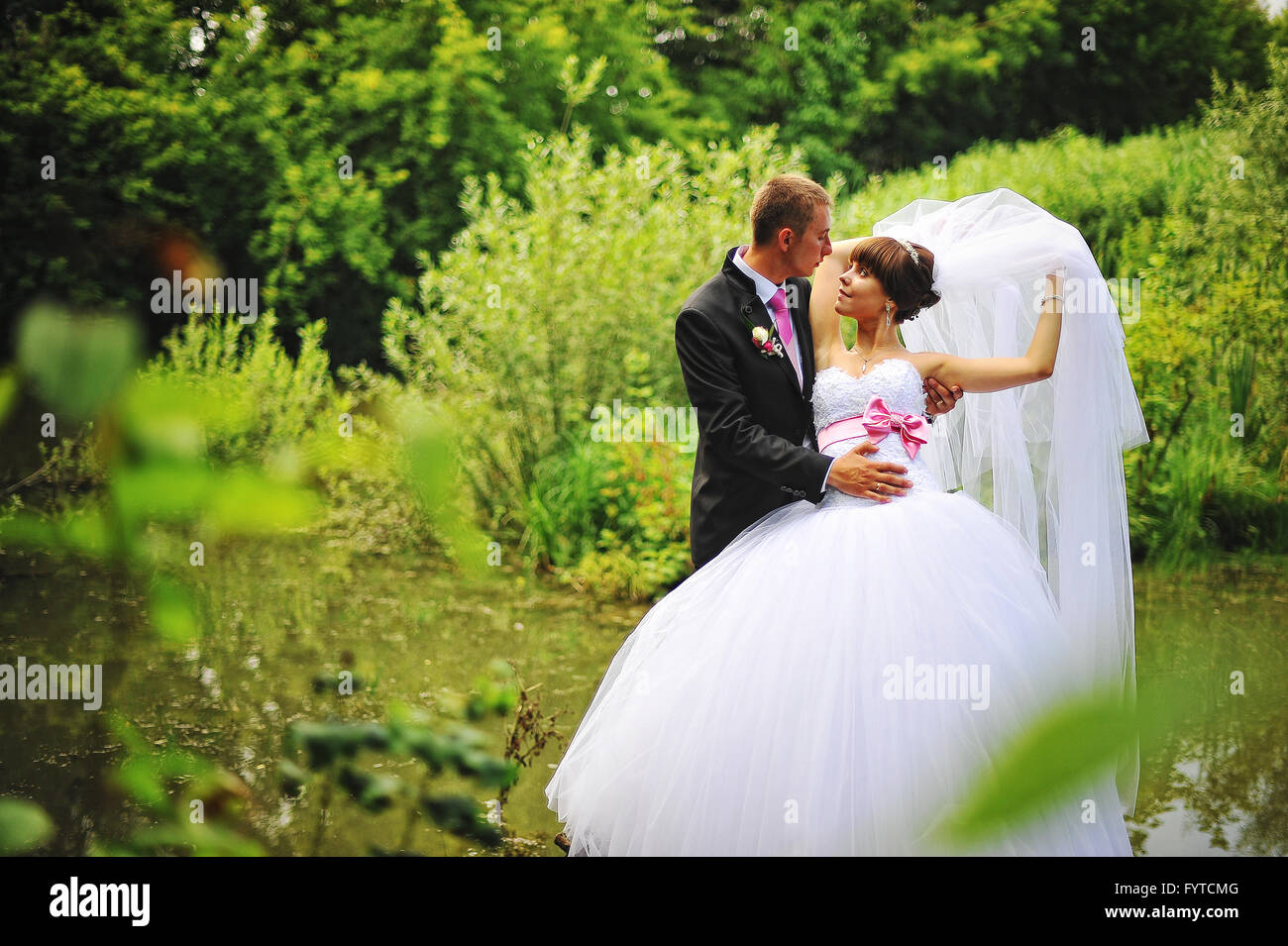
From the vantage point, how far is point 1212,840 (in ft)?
11.3

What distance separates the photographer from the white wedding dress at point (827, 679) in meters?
2.46

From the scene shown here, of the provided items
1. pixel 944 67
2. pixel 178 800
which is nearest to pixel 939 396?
pixel 178 800

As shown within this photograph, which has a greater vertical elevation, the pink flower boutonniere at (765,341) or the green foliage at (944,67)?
the green foliage at (944,67)

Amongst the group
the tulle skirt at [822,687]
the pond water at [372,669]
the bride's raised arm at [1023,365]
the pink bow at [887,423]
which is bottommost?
the pond water at [372,669]

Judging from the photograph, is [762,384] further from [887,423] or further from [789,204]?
[789,204]

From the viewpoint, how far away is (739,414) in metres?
2.91

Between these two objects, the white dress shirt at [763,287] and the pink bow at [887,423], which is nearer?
the pink bow at [887,423]

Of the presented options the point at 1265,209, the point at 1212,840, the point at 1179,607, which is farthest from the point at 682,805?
the point at 1265,209

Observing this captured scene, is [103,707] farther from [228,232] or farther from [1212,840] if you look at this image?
[228,232]

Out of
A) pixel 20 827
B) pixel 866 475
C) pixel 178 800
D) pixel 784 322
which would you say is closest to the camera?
pixel 20 827

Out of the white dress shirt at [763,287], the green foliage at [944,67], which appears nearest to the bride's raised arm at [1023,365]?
the white dress shirt at [763,287]

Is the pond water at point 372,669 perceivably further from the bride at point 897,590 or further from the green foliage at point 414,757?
the green foliage at point 414,757

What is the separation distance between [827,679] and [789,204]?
1296mm

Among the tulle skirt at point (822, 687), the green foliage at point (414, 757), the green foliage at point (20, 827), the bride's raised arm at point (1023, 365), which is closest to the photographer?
the green foliage at point (20, 827)
